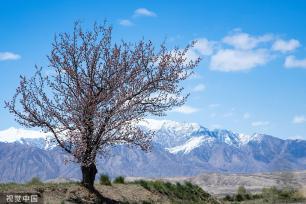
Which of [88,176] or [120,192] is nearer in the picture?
[88,176]

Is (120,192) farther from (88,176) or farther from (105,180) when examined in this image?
(88,176)

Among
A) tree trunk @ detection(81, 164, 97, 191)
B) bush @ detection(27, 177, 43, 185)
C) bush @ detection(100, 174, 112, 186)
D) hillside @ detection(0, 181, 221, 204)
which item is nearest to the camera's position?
hillside @ detection(0, 181, 221, 204)

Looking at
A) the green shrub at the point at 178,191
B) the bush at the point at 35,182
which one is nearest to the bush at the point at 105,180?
the green shrub at the point at 178,191

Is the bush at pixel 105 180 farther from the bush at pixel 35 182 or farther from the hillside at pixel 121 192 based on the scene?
the bush at pixel 35 182

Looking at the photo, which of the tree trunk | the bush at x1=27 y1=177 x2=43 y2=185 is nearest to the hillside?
the tree trunk

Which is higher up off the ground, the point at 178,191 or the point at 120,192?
the point at 120,192

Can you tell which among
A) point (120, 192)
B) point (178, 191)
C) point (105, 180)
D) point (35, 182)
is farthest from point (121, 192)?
point (178, 191)

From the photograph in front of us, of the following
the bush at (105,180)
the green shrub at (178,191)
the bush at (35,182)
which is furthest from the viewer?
the green shrub at (178,191)

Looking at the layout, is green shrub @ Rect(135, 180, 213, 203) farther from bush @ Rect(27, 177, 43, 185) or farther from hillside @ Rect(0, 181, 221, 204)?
bush @ Rect(27, 177, 43, 185)

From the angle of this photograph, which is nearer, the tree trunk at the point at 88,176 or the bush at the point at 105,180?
the tree trunk at the point at 88,176

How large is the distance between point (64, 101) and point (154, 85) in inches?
228

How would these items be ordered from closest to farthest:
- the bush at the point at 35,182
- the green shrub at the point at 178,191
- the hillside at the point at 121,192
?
the hillside at the point at 121,192
the bush at the point at 35,182
the green shrub at the point at 178,191

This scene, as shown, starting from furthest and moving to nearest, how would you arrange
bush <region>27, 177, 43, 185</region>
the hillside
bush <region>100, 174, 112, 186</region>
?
bush <region>100, 174, 112, 186</region> < bush <region>27, 177, 43, 185</region> < the hillside

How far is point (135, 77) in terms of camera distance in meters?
31.9
